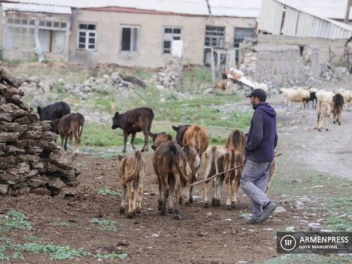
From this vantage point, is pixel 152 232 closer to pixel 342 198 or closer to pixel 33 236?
pixel 33 236

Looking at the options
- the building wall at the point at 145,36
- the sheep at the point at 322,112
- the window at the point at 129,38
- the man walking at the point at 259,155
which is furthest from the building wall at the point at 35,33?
the man walking at the point at 259,155

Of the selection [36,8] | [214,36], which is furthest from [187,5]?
[36,8]

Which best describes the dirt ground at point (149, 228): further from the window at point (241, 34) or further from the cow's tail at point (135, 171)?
the window at point (241, 34)

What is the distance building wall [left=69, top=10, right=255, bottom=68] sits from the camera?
5225cm

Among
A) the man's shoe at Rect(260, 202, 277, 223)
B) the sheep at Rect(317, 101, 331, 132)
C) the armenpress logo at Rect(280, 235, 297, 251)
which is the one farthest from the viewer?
the sheep at Rect(317, 101, 331, 132)

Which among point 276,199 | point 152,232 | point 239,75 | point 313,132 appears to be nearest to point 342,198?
point 276,199

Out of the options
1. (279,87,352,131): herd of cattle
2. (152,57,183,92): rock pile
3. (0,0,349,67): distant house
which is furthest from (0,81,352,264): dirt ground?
(0,0,349,67): distant house

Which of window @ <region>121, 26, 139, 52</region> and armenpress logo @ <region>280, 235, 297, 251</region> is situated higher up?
armenpress logo @ <region>280, 235, 297, 251</region>

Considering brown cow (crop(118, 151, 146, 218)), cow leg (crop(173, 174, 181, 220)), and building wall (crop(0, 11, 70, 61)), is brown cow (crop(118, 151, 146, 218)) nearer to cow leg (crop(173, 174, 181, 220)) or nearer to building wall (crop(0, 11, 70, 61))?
cow leg (crop(173, 174, 181, 220))

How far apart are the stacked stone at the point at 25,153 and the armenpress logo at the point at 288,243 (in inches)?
163

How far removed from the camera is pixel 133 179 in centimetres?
1283

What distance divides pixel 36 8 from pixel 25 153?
127 feet

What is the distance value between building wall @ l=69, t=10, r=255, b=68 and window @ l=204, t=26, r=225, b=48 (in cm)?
30

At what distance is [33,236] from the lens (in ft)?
36.1
